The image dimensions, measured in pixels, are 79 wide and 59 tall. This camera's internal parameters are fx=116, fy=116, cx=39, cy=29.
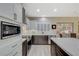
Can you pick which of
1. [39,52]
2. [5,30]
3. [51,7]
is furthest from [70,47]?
[51,7]

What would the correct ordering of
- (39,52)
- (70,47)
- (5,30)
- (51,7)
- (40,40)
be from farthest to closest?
(40,40)
(51,7)
(39,52)
(70,47)
(5,30)

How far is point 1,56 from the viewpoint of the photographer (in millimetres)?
1365

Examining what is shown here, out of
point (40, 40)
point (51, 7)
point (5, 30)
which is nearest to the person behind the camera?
point (5, 30)

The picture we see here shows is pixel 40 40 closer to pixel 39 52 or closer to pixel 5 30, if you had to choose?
pixel 39 52

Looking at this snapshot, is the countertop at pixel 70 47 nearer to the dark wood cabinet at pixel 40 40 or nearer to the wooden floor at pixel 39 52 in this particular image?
the wooden floor at pixel 39 52

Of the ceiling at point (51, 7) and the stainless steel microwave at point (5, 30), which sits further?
the ceiling at point (51, 7)

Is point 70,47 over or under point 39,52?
over

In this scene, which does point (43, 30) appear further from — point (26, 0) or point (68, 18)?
point (26, 0)

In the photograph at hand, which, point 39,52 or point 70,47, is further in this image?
point 39,52

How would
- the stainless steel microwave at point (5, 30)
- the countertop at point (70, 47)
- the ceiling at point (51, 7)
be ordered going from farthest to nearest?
the ceiling at point (51, 7)
the countertop at point (70, 47)
the stainless steel microwave at point (5, 30)

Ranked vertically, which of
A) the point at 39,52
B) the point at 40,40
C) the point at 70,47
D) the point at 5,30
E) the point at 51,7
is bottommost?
the point at 39,52

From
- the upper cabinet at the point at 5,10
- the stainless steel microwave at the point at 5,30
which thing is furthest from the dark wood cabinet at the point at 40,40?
the upper cabinet at the point at 5,10

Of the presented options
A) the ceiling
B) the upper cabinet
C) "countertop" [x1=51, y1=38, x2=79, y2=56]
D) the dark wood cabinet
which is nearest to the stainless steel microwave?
the upper cabinet

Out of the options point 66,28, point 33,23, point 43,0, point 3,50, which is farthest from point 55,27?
point 3,50
